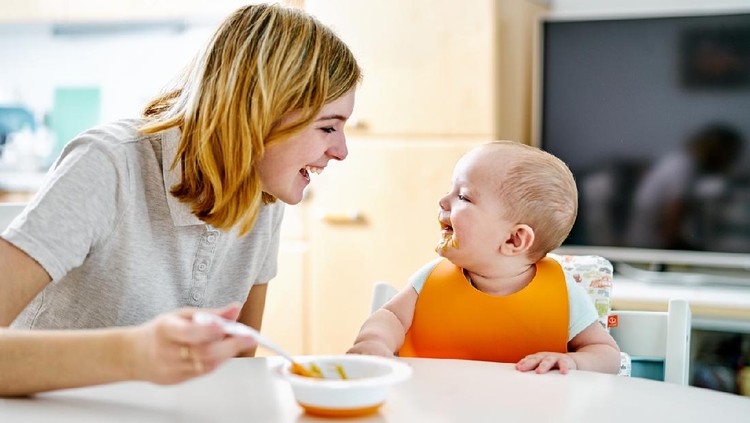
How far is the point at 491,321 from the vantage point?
4.83 ft

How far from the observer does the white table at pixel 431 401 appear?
3.21 feet

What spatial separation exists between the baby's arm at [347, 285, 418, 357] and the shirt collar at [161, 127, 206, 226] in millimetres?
324

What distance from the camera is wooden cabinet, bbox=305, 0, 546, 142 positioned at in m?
2.94

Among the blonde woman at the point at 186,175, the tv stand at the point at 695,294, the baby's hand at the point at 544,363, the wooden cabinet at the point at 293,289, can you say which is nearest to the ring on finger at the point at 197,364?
the blonde woman at the point at 186,175

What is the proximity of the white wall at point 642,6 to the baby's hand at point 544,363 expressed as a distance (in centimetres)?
195

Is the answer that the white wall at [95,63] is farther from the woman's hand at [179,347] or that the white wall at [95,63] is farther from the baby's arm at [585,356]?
the woman's hand at [179,347]

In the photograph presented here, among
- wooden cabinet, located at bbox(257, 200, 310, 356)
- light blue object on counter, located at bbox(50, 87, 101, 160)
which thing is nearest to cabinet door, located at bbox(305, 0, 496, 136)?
wooden cabinet, located at bbox(257, 200, 310, 356)

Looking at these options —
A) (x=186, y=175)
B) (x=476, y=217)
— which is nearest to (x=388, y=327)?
(x=476, y=217)

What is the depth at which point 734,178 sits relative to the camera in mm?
2838

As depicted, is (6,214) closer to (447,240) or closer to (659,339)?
(447,240)

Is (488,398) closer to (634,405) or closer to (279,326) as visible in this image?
(634,405)

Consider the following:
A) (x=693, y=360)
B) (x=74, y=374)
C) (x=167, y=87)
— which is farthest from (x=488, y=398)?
(x=693, y=360)

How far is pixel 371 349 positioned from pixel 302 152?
335 mm

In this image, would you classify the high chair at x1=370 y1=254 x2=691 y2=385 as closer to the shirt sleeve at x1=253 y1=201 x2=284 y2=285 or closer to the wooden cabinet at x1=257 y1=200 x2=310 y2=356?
the shirt sleeve at x1=253 y1=201 x2=284 y2=285
